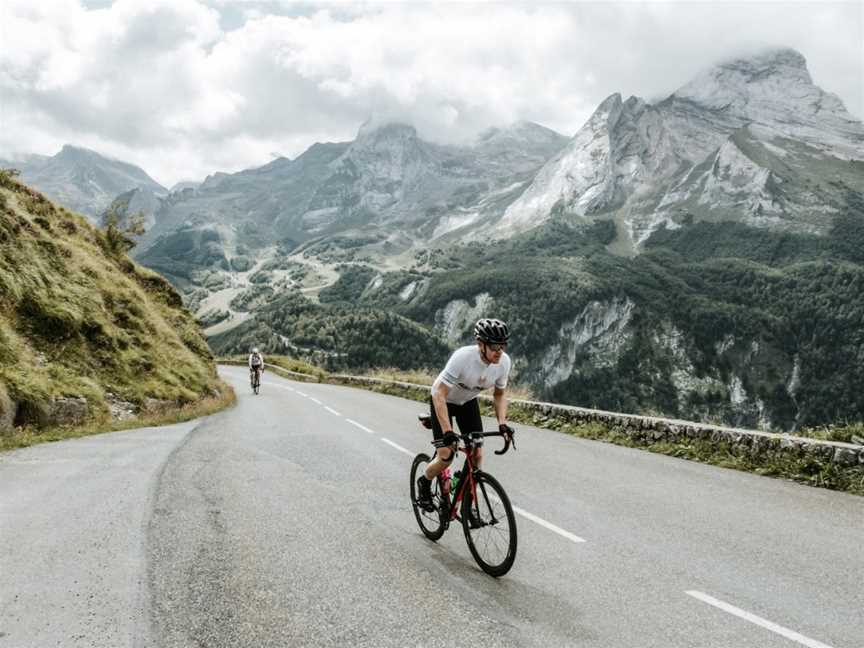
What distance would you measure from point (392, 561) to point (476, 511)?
0.94 metres

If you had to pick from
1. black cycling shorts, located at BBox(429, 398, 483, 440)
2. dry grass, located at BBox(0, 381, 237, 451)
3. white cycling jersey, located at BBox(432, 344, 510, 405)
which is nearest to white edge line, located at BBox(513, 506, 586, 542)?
black cycling shorts, located at BBox(429, 398, 483, 440)

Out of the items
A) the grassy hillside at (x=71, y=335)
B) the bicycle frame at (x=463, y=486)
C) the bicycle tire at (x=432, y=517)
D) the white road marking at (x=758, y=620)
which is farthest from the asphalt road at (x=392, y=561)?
the grassy hillside at (x=71, y=335)

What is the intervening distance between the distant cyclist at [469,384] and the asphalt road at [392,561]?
3.80 ft

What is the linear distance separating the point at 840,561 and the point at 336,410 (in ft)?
56.6

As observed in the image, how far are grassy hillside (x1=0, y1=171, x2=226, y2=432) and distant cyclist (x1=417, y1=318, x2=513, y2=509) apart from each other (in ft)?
34.0

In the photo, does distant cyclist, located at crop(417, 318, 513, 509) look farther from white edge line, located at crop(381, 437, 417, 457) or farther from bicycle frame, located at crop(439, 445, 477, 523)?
white edge line, located at crop(381, 437, 417, 457)

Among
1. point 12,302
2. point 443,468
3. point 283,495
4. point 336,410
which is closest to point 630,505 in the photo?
point 443,468

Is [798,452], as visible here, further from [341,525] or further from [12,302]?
[12,302]

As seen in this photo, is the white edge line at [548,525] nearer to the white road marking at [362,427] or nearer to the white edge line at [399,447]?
the white edge line at [399,447]

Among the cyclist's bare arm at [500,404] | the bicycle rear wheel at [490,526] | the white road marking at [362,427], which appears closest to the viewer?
the bicycle rear wheel at [490,526]

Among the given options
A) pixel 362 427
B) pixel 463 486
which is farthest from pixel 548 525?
pixel 362 427

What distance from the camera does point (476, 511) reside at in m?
5.98

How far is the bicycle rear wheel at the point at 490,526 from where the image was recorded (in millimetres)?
5477

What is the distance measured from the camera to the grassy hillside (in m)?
14.1
